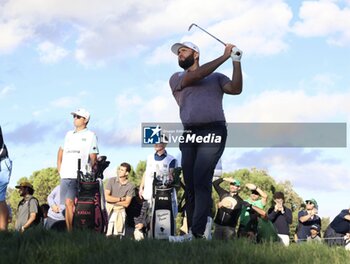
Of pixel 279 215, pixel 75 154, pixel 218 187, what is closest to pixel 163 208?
pixel 218 187

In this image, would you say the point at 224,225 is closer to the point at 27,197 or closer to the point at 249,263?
the point at 27,197

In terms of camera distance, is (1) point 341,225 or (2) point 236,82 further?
(1) point 341,225

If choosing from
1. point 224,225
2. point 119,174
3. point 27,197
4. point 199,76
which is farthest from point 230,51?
point 27,197

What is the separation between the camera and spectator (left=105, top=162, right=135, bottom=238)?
13883mm

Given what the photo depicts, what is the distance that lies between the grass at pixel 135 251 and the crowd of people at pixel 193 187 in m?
0.71

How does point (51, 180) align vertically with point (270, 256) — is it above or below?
above

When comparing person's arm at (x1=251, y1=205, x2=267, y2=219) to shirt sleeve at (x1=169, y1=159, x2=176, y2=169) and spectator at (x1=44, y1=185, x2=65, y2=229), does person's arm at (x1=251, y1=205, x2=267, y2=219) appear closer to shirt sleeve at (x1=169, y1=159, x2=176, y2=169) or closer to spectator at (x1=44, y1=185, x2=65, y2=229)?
shirt sleeve at (x1=169, y1=159, x2=176, y2=169)

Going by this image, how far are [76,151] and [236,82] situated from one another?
4100 millimetres

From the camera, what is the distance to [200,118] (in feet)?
27.8

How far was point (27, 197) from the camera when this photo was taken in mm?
14344

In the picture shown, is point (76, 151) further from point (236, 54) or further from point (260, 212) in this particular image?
point (236, 54)

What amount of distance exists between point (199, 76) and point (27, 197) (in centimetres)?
702

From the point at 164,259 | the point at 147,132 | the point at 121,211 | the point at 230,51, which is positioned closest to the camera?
the point at 164,259

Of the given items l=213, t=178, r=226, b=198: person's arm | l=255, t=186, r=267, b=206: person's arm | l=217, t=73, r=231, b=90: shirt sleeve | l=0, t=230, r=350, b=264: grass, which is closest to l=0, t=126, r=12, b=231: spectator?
l=0, t=230, r=350, b=264: grass
